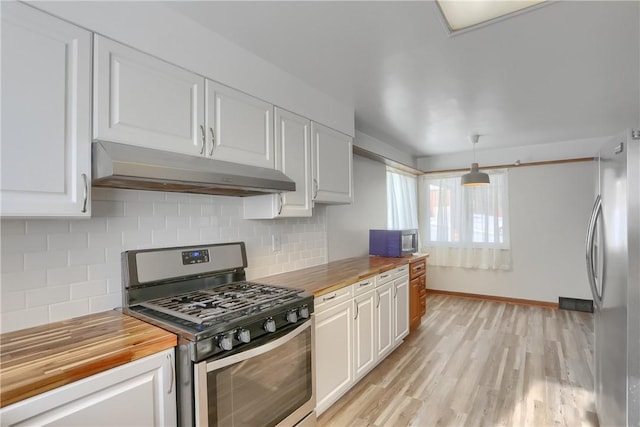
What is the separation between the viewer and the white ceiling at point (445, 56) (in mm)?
1662

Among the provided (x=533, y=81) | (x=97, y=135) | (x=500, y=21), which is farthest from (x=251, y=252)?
(x=533, y=81)

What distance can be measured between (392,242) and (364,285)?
132 centimetres

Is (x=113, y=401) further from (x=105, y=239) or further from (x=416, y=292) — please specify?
(x=416, y=292)

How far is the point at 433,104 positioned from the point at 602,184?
1.49 metres

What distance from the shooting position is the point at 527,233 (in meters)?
4.91

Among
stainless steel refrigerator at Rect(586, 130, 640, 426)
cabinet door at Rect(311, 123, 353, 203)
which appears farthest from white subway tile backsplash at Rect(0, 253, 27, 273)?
stainless steel refrigerator at Rect(586, 130, 640, 426)

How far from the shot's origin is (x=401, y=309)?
11.1 ft

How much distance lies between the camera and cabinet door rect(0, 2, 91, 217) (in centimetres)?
113

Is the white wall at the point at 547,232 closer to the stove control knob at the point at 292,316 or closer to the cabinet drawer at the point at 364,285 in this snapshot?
the cabinet drawer at the point at 364,285

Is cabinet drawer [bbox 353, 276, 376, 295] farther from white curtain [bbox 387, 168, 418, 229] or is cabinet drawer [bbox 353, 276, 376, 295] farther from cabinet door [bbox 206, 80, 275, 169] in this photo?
white curtain [bbox 387, 168, 418, 229]

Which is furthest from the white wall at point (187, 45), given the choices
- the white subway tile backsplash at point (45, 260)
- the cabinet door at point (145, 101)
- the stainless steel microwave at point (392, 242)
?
the stainless steel microwave at point (392, 242)

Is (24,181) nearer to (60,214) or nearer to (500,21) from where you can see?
(60,214)

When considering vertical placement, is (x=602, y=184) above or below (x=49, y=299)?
above

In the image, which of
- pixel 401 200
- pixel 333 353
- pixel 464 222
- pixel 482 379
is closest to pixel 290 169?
pixel 333 353
